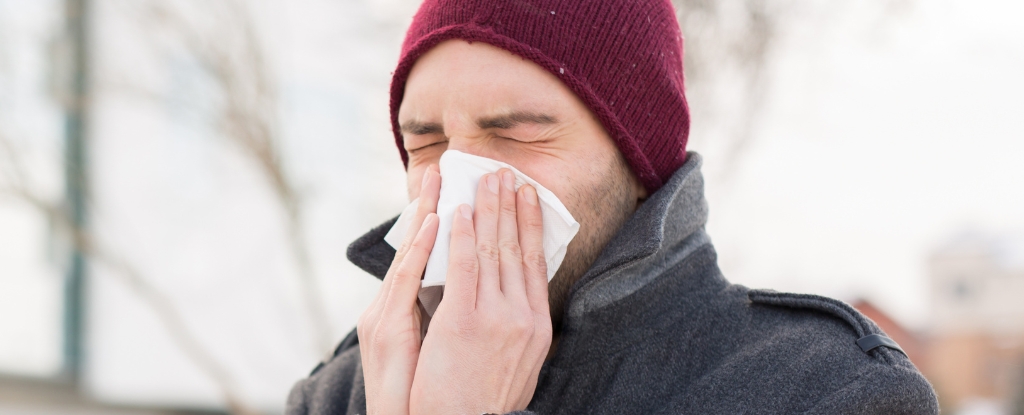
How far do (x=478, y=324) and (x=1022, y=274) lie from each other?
4.04m

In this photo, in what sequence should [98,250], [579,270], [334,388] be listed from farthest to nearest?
[98,250] → [334,388] → [579,270]

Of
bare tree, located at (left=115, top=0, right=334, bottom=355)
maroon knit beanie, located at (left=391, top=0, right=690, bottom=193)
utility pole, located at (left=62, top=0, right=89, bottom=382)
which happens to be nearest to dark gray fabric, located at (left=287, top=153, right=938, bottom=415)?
maroon knit beanie, located at (left=391, top=0, right=690, bottom=193)

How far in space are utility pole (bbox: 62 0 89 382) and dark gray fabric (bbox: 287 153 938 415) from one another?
4.60m

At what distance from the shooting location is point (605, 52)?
64.6 inches

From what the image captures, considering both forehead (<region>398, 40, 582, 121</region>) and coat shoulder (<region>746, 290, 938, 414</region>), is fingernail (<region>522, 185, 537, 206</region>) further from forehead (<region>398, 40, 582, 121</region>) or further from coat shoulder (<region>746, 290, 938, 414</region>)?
coat shoulder (<region>746, 290, 938, 414</region>)

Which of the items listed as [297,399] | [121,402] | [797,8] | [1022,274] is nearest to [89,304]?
[121,402]

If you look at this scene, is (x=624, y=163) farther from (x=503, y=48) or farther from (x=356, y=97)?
(x=356, y=97)

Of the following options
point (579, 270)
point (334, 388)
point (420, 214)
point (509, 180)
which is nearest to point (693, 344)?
point (579, 270)

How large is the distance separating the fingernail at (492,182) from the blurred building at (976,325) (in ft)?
11.9

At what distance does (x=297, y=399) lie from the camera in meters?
1.89

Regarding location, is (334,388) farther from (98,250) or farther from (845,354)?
(98,250)

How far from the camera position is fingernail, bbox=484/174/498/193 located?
1466 mm

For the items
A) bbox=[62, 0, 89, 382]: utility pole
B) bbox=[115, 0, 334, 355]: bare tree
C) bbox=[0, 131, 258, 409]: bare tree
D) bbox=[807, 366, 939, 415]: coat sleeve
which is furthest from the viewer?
bbox=[62, 0, 89, 382]: utility pole

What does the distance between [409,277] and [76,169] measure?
4.60m
